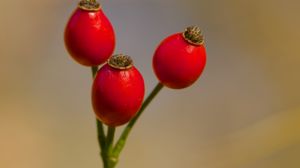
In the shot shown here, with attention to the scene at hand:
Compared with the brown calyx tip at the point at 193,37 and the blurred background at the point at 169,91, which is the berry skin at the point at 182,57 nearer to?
the brown calyx tip at the point at 193,37

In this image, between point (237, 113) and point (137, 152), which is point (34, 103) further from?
point (237, 113)

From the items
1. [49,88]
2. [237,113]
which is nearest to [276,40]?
[237,113]

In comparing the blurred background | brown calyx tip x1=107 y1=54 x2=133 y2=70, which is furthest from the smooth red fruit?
the blurred background

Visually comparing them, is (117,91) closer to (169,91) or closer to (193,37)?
(193,37)

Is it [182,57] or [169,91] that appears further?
[169,91]

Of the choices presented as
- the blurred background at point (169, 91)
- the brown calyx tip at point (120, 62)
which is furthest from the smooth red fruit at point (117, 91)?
the blurred background at point (169, 91)

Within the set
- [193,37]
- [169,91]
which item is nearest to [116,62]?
[193,37]

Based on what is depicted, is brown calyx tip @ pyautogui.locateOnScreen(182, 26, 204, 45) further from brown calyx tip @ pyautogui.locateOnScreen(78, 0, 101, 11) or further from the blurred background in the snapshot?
the blurred background
